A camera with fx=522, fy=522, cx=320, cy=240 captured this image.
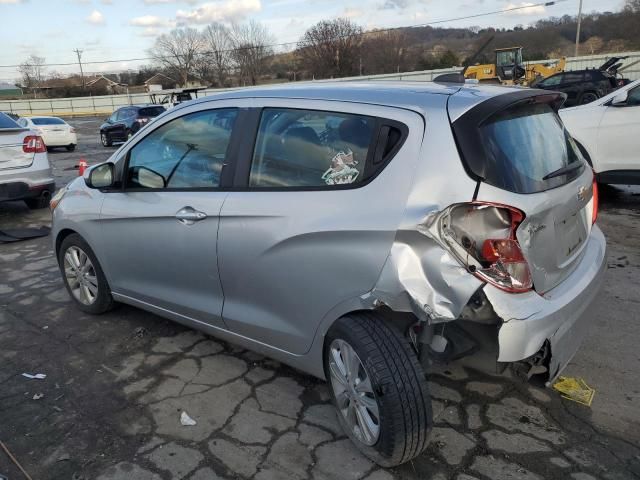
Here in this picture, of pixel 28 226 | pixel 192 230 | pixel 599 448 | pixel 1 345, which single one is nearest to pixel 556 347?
pixel 599 448

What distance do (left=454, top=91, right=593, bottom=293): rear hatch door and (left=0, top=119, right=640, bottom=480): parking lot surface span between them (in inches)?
22.3

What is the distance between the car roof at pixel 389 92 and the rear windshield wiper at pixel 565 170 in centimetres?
47

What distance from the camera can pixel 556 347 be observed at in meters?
2.35

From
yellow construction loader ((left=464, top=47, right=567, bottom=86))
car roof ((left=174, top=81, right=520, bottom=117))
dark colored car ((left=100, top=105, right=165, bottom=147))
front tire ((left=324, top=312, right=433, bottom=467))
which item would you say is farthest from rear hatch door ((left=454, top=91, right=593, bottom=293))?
yellow construction loader ((left=464, top=47, right=567, bottom=86))

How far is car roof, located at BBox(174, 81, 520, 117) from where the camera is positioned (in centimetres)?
240

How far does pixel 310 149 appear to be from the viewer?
8.76 feet

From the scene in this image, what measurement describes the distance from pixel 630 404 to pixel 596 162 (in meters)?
4.79

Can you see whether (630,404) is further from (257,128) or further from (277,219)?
(257,128)

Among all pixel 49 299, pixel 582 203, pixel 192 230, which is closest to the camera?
pixel 582 203

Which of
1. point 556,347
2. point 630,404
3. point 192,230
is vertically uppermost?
point 192,230

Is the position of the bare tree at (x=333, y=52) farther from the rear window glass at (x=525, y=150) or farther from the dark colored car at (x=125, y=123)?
the rear window glass at (x=525, y=150)

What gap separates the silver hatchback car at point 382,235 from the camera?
7.14 feet

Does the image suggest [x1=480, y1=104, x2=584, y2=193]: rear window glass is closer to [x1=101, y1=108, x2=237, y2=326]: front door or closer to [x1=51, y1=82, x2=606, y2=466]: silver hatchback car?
[x1=51, y1=82, x2=606, y2=466]: silver hatchback car

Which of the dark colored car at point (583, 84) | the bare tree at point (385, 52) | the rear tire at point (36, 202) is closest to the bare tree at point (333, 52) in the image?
the bare tree at point (385, 52)
